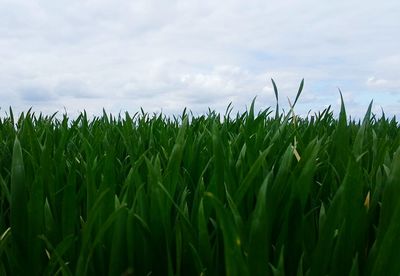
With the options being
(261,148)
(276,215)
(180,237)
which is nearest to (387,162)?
(261,148)

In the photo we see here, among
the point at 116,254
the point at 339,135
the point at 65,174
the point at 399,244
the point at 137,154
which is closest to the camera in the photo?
the point at 399,244

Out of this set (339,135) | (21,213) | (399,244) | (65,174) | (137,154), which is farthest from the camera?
(137,154)

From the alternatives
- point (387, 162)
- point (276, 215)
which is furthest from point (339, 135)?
point (276, 215)

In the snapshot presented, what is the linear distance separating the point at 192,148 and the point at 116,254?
71 cm

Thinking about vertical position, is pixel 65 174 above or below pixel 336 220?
above

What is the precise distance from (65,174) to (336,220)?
822 millimetres

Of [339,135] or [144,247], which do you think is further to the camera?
[339,135]

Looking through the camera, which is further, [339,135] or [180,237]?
[339,135]

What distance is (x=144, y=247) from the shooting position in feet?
2.70

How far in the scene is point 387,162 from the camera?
1.28 metres

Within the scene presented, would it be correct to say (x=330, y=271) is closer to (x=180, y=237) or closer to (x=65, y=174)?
(x=180, y=237)

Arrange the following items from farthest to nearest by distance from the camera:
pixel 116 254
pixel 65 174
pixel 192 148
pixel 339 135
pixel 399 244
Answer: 1. pixel 192 148
2. pixel 65 174
3. pixel 339 135
4. pixel 116 254
5. pixel 399 244

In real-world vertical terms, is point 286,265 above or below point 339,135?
below

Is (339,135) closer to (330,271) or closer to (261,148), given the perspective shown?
(261,148)
